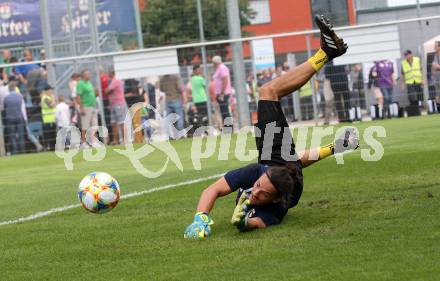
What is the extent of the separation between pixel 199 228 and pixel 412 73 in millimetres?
15593

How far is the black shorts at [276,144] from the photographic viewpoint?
858 cm

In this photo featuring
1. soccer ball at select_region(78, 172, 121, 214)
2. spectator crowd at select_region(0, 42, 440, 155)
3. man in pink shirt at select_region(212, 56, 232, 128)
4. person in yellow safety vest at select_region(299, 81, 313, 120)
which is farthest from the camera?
man in pink shirt at select_region(212, 56, 232, 128)

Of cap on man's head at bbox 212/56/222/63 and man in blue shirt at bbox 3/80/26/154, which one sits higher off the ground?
cap on man's head at bbox 212/56/222/63

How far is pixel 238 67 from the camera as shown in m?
23.1

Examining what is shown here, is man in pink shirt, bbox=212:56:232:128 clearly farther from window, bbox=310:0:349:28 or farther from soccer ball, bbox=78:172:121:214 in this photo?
soccer ball, bbox=78:172:121:214

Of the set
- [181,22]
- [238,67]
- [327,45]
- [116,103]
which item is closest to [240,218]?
[327,45]

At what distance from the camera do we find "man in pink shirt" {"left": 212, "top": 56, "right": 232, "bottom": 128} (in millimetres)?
23391

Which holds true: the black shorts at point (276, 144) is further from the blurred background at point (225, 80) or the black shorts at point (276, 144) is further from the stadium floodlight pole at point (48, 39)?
the stadium floodlight pole at point (48, 39)

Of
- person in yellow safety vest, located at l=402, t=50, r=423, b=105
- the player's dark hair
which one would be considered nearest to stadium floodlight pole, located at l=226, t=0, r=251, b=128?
person in yellow safety vest, located at l=402, t=50, r=423, b=105

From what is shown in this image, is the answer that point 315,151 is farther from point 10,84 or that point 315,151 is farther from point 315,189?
point 10,84

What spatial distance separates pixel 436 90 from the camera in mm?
22328

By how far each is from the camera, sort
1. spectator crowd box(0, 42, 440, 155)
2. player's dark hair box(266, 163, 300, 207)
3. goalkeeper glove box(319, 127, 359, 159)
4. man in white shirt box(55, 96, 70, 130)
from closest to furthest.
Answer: player's dark hair box(266, 163, 300, 207) < goalkeeper glove box(319, 127, 359, 159) < spectator crowd box(0, 42, 440, 155) < man in white shirt box(55, 96, 70, 130)

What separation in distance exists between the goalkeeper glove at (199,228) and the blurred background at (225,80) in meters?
14.7

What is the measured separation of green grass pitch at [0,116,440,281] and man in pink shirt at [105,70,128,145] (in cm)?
1041
